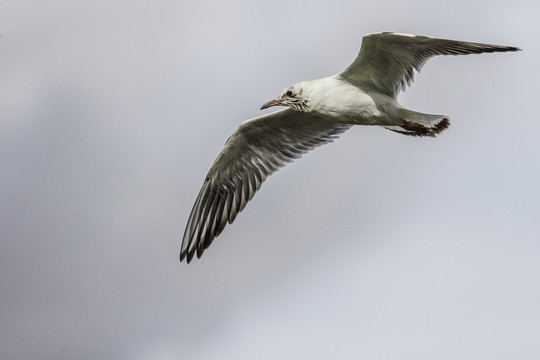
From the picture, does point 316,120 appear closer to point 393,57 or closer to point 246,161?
point 246,161

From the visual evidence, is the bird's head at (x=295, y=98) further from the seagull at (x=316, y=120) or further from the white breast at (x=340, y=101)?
the white breast at (x=340, y=101)

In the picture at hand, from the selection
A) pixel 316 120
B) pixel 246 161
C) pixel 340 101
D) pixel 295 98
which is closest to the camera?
pixel 340 101

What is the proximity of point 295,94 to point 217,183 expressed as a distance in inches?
100

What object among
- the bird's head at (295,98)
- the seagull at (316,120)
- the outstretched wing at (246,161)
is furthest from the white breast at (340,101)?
the outstretched wing at (246,161)

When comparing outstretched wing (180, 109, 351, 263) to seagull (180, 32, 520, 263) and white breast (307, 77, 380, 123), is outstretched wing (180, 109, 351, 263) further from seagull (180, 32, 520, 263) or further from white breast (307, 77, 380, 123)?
white breast (307, 77, 380, 123)

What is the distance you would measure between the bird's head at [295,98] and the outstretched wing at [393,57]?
0.50 metres

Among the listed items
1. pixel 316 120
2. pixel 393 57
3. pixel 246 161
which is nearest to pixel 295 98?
pixel 393 57

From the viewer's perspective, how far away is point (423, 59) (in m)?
11.2

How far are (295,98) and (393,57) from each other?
1.25m

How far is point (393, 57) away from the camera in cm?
1120

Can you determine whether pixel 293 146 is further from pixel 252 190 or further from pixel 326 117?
pixel 326 117

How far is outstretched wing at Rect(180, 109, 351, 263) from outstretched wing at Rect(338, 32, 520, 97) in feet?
4.57

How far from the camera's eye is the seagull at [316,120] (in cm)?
1107

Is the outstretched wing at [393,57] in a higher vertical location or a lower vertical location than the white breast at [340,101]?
higher
